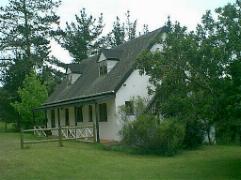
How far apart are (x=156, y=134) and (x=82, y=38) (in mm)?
40318

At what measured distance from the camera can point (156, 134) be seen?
21016 mm

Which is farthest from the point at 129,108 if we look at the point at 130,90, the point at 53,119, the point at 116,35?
the point at 116,35

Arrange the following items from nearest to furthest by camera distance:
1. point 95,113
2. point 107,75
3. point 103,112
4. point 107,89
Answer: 1. point 107,89
2. point 95,113
3. point 103,112
4. point 107,75

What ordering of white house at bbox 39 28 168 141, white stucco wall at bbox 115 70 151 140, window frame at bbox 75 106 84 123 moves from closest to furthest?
white stucco wall at bbox 115 70 151 140
white house at bbox 39 28 168 141
window frame at bbox 75 106 84 123

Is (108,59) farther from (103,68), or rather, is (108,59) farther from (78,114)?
(78,114)

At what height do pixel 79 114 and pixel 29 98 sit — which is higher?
pixel 29 98

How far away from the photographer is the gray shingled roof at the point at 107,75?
85.8 feet

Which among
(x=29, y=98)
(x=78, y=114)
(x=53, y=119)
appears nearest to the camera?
(x=78, y=114)

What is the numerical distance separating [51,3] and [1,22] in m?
6.62

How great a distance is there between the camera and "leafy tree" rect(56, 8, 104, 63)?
59.2 meters

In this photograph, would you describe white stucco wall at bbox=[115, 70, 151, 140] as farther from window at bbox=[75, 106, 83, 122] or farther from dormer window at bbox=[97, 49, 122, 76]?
window at bbox=[75, 106, 83, 122]

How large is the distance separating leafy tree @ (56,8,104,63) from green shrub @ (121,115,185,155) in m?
38.4

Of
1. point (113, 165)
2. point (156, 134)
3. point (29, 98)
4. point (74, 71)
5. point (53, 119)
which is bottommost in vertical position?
point (113, 165)

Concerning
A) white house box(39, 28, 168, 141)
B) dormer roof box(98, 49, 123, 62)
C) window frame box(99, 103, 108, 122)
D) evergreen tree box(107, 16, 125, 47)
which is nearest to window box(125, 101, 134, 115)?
white house box(39, 28, 168, 141)
